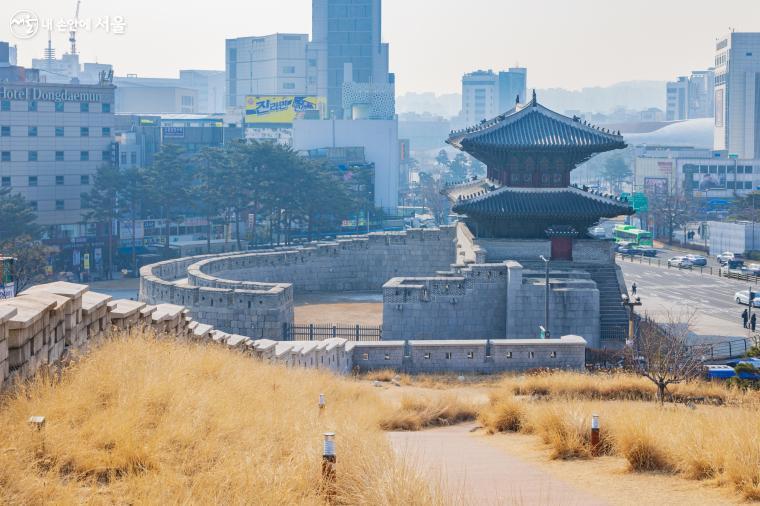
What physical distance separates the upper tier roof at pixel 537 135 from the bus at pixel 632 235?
154 ft

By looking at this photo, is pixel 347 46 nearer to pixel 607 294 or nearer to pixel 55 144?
pixel 55 144

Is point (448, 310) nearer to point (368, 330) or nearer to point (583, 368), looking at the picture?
point (368, 330)

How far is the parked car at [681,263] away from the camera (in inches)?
3238

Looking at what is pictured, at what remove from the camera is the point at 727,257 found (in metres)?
83.1

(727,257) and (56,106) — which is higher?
(56,106)

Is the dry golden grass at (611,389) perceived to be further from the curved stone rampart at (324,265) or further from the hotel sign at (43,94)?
the hotel sign at (43,94)

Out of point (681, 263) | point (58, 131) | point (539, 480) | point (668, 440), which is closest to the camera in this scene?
point (539, 480)

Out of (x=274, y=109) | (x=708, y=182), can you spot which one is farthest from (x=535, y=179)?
(x=274, y=109)

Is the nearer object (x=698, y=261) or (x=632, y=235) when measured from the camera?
(x=698, y=261)

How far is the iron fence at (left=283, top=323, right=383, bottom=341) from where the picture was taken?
40.2 metres

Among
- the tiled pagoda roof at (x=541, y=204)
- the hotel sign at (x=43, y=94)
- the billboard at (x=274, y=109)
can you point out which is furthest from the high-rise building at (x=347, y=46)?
the tiled pagoda roof at (x=541, y=204)

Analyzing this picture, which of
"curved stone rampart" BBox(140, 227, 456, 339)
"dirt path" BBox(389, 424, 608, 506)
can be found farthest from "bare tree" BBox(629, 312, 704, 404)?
"curved stone rampart" BBox(140, 227, 456, 339)

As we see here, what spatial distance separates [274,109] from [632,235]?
47533 mm

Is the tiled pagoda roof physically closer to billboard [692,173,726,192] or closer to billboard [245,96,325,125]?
billboard [692,173,726,192]
